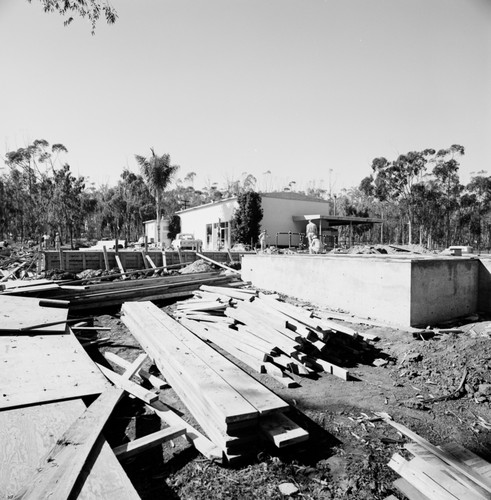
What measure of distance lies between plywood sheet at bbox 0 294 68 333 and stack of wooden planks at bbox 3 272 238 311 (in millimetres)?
951

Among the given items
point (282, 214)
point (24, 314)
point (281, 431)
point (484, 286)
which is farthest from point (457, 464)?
point (282, 214)

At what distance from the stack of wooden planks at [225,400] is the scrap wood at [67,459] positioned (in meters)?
0.96

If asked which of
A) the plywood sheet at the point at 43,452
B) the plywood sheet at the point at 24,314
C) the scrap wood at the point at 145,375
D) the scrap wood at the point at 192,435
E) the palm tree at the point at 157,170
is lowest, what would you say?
the scrap wood at the point at 145,375

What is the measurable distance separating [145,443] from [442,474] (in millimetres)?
2479

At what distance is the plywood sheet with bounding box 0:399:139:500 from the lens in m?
2.28

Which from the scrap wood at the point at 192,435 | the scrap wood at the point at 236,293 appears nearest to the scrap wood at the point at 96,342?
the scrap wood at the point at 236,293

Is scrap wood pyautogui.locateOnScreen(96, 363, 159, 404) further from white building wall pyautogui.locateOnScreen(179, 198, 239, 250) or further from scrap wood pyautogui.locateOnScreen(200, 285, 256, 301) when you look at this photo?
white building wall pyautogui.locateOnScreen(179, 198, 239, 250)

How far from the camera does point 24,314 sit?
267 inches

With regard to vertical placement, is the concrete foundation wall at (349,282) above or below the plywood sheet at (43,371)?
above

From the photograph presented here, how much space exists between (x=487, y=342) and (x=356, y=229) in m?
45.0

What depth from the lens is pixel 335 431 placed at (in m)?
3.67

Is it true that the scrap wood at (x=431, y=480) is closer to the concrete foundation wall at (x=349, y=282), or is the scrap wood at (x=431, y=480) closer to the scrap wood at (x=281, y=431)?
the scrap wood at (x=281, y=431)

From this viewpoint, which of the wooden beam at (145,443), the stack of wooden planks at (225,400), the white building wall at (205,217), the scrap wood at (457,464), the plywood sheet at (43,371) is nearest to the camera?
the scrap wood at (457,464)

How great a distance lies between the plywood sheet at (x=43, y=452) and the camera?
2.28m
